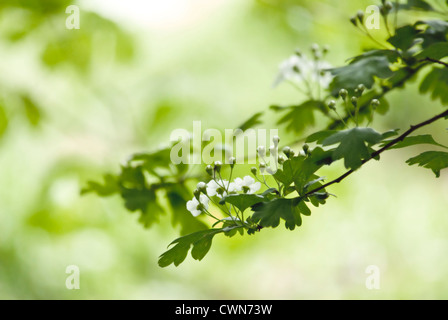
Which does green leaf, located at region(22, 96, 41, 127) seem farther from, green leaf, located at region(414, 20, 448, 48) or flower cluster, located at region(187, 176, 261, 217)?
green leaf, located at region(414, 20, 448, 48)

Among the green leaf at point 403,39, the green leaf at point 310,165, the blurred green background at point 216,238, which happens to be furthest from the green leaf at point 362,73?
the blurred green background at point 216,238

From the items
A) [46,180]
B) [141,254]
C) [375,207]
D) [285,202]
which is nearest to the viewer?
[285,202]

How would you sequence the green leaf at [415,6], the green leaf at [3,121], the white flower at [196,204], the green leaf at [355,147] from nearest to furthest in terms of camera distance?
the green leaf at [355,147], the white flower at [196,204], the green leaf at [415,6], the green leaf at [3,121]

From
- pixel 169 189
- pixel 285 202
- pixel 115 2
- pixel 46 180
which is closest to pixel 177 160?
pixel 169 189

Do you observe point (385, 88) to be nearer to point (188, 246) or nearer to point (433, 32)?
point (433, 32)

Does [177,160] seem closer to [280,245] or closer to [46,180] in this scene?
[46,180]

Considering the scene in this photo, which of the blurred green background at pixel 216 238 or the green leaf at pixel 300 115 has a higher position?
the blurred green background at pixel 216 238

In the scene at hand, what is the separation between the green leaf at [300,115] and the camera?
80cm

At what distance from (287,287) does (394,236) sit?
2.13 feet

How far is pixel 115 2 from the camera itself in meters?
2.43

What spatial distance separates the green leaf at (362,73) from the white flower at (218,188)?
0.63 ft

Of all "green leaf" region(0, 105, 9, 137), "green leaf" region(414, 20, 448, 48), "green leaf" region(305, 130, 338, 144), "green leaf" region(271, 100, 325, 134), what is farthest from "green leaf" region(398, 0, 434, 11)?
"green leaf" region(0, 105, 9, 137)

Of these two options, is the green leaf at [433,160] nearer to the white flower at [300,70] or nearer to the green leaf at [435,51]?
the green leaf at [435,51]

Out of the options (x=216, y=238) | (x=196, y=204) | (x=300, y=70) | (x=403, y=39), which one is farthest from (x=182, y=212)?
(x=216, y=238)
